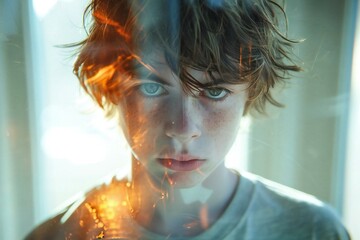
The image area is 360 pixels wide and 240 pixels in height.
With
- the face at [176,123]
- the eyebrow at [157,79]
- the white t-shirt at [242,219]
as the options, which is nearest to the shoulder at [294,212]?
the white t-shirt at [242,219]

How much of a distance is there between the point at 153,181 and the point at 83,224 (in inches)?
4.9

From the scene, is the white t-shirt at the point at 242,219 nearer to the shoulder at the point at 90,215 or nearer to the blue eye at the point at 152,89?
the shoulder at the point at 90,215

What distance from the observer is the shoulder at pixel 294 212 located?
637 millimetres

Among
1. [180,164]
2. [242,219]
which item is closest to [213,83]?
[180,164]

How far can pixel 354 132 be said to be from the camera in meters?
0.63

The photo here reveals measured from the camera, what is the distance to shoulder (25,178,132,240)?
60 centimetres

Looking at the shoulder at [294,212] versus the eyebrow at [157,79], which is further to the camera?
the shoulder at [294,212]

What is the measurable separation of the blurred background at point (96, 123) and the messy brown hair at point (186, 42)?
3 centimetres

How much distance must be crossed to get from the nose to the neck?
0.09 m

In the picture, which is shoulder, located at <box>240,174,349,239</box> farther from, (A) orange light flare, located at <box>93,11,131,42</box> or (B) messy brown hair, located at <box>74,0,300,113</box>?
(A) orange light flare, located at <box>93,11,131,42</box>

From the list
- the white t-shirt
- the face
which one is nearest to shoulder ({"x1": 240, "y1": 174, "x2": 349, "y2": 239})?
the white t-shirt

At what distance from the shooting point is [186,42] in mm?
524

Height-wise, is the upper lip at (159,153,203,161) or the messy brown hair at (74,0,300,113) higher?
the messy brown hair at (74,0,300,113)

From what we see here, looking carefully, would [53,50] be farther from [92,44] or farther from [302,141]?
[302,141]
